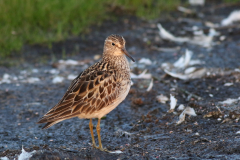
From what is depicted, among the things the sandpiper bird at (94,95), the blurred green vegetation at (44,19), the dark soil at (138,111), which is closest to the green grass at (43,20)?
the blurred green vegetation at (44,19)

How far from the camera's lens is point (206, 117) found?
6652mm

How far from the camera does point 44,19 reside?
11.7 metres

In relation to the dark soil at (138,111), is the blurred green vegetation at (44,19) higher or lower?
higher

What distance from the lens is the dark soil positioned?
5555 millimetres

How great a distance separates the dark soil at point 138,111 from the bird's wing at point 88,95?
540mm

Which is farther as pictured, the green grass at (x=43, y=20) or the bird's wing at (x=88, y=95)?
the green grass at (x=43, y=20)

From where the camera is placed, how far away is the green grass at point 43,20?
1102 centimetres

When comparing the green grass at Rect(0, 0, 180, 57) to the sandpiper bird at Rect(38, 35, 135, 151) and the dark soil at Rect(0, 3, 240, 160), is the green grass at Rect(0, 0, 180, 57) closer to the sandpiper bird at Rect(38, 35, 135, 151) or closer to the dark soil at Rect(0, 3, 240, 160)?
the dark soil at Rect(0, 3, 240, 160)

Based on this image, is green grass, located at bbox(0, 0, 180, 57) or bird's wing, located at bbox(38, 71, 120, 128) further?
green grass, located at bbox(0, 0, 180, 57)

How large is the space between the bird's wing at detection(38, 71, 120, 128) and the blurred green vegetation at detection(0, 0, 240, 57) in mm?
5194

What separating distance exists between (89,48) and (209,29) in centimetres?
360

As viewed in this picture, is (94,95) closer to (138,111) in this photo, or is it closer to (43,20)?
(138,111)

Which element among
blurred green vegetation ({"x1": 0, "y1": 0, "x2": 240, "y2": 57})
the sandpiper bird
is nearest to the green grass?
blurred green vegetation ({"x1": 0, "y1": 0, "x2": 240, "y2": 57})

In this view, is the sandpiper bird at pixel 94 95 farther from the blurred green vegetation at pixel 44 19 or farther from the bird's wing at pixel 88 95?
the blurred green vegetation at pixel 44 19
